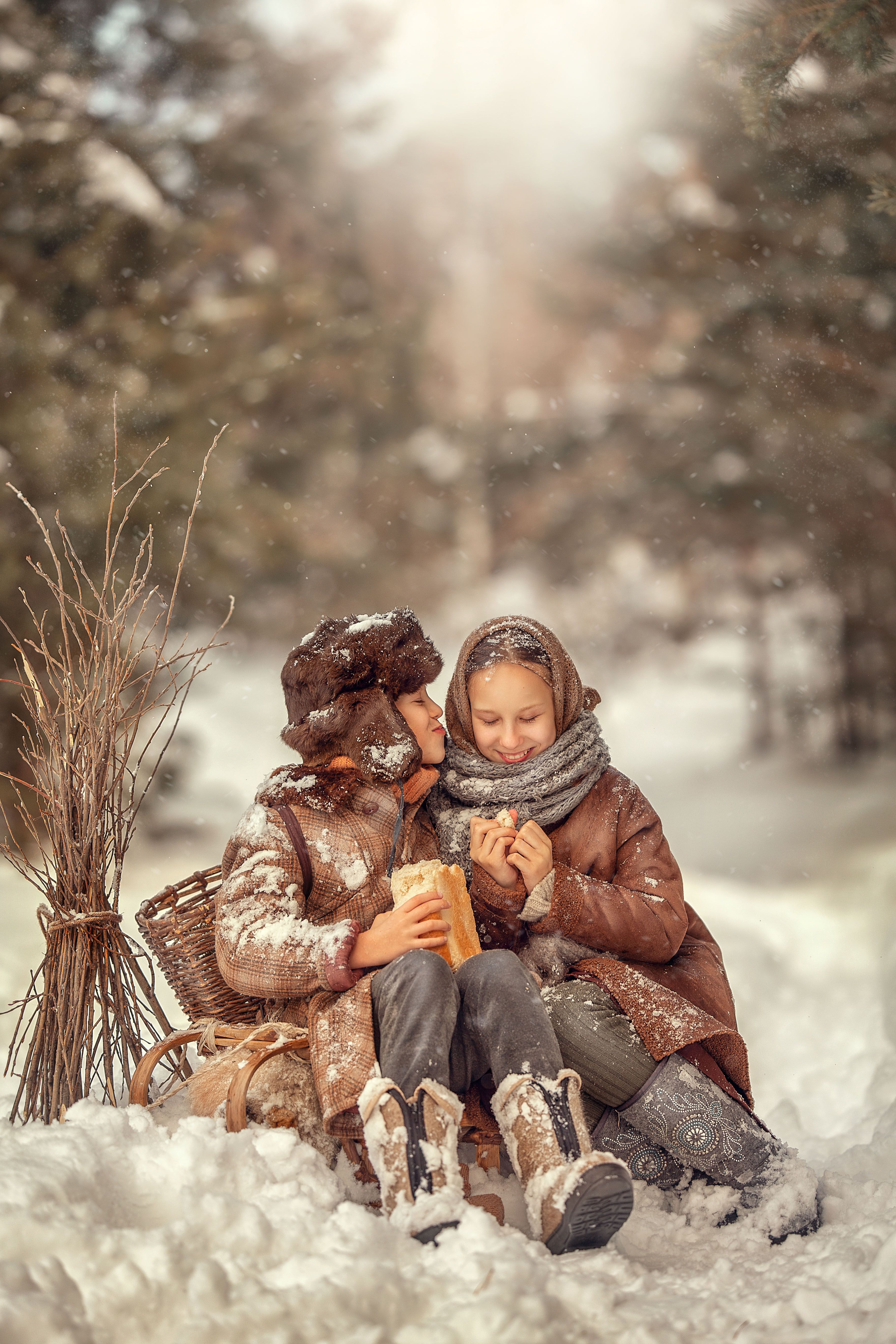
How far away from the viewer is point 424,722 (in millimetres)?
2084

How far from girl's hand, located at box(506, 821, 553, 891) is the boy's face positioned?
276 millimetres

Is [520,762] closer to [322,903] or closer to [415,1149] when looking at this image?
[322,903]

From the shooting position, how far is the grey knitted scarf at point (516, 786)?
202 cm

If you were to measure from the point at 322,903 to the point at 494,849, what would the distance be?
13.6 inches

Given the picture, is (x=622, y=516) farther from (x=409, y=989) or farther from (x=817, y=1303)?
(x=817, y=1303)

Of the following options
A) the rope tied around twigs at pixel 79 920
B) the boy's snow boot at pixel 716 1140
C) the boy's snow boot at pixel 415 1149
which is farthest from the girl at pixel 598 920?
the rope tied around twigs at pixel 79 920

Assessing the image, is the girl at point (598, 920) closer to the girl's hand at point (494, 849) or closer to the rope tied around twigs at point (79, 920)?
the girl's hand at point (494, 849)

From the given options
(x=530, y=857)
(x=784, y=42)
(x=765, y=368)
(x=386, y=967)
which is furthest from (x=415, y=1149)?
(x=765, y=368)

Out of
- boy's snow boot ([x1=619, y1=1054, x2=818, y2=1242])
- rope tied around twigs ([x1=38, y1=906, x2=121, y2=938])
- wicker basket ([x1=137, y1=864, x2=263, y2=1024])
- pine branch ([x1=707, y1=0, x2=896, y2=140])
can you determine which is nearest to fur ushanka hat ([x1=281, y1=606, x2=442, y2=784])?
wicker basket ([x1=137, y1=864, x2=263, y2=1024])

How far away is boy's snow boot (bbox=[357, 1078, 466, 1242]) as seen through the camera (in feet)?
4.64

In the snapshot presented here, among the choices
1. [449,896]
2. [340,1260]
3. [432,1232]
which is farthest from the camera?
[449,896]

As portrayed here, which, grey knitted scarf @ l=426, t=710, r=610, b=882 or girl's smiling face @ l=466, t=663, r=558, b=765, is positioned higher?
girl's smiling face @ l=466, t=663, r=558, b=765

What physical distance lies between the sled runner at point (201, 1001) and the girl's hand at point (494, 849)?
36 cm

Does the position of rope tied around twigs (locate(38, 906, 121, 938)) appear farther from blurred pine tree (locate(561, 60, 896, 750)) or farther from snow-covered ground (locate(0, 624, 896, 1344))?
blurred pine tree (locate(561, 60, 896, 750))
